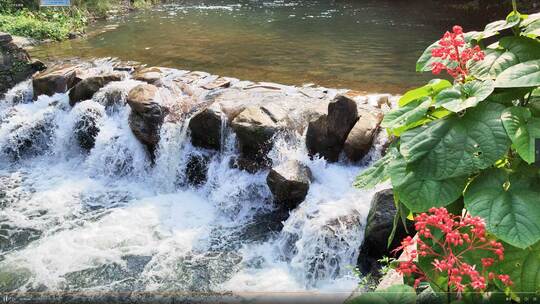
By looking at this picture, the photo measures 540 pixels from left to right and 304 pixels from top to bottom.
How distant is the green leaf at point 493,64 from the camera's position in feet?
5.42

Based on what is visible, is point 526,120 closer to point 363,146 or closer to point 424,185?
point 424,185

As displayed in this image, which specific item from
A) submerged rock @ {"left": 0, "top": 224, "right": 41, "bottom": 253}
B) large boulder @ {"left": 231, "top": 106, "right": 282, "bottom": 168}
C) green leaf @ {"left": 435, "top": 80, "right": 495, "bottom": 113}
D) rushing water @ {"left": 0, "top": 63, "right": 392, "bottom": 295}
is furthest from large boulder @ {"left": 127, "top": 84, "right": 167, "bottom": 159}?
green leaf @ {"left": 435, "top": 80, "right": 495, "bottom": 113}

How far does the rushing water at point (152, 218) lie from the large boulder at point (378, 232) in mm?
141

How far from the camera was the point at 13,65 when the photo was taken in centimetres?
1016

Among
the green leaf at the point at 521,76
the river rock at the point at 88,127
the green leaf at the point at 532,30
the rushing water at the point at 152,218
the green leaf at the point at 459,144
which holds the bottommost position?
the rushing water at the point at 152,218

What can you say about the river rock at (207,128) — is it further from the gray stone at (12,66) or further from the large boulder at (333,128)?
the gray stone at (12,66)

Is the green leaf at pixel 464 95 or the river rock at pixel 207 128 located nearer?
the green leaf at pixel 464 95

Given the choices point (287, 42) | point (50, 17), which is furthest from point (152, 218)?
point (50, 17)

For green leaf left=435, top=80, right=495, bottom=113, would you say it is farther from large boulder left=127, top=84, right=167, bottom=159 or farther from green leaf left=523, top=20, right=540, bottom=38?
large boulder left=127, top=84, right=167, bottom=159

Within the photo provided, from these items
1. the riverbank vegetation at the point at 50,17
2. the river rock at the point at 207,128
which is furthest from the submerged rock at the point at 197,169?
the riverbank vegetation at the point at 50,17

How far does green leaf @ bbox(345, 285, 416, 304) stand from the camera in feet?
3.57

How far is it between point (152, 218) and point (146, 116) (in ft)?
6.28

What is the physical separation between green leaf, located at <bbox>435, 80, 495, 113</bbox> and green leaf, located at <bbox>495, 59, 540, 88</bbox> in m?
0.04

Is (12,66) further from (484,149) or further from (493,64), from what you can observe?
(484,149)
